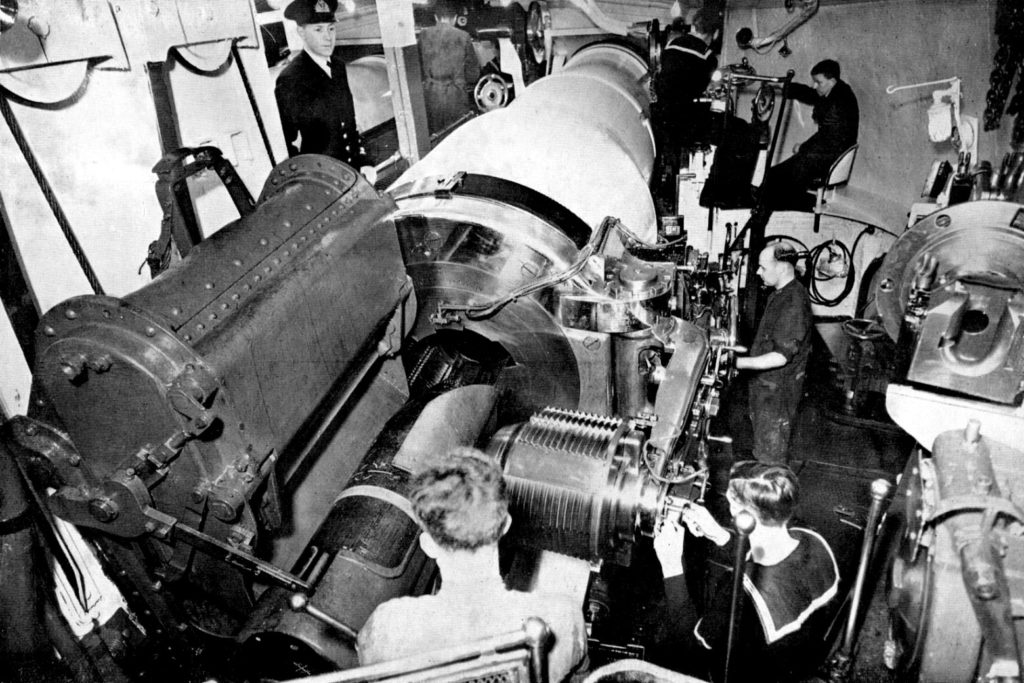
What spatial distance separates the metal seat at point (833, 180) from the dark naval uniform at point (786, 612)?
389 cm

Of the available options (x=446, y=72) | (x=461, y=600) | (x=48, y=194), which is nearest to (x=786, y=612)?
(x=461, y=600)

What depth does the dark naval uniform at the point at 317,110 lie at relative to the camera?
11.3 feet

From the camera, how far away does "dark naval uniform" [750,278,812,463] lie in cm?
332

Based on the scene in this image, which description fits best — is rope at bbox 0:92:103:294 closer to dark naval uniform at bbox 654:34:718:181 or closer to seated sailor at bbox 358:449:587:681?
seated sailor at bbox 358:449:587:681

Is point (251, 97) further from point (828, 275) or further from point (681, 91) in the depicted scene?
point (828, 275)

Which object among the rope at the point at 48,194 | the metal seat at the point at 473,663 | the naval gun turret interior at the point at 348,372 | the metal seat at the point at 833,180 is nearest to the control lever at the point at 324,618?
the naval gun turret interior at the point at 348,372

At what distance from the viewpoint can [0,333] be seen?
2064 millimetres

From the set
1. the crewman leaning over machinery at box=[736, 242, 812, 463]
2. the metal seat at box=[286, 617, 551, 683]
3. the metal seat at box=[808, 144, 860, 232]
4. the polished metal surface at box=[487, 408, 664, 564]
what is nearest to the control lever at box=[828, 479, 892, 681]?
the polished metal surface at box=[487, 408, 664, 564]

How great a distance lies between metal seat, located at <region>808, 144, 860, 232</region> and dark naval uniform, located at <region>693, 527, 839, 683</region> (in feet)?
12.8

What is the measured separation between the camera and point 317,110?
11.8 ft

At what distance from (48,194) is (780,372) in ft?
11.5

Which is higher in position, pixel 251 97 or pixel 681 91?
pixel 251 97

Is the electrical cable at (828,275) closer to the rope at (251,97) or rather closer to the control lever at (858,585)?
the control lever at (858,585)

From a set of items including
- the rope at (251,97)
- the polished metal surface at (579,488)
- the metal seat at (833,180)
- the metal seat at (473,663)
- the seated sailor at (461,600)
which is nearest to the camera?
the metal seat at (473,663)
